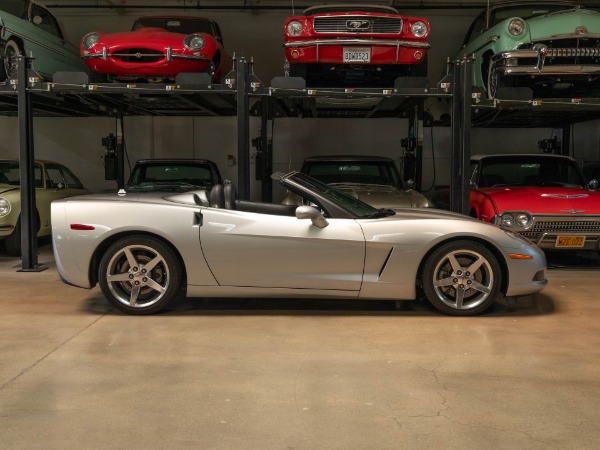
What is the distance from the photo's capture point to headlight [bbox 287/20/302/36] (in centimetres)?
809

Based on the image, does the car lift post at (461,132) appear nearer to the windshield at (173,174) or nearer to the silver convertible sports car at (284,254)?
the silver convertible sports car at (284,254)

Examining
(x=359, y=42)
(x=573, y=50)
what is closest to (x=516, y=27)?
(x=573, y=50)

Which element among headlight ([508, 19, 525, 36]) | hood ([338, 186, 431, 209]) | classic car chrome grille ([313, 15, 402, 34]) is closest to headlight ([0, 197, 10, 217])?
hood ([338, 186, 431, 209])

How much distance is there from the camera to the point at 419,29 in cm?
811

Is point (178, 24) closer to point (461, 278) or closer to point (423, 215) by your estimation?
point (423, 215)

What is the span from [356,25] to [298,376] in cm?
537

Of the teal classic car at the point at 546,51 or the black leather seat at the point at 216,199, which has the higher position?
the teal classic car at the point at 546,51

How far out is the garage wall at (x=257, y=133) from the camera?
1350 centimetres

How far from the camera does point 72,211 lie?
5.37 m

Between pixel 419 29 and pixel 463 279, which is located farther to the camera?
pixel 419 29

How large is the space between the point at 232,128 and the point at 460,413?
11.4 m

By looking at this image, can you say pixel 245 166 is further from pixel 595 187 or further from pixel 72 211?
pixel 595 187

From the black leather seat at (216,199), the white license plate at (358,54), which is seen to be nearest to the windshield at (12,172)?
the white license plate at (358,54)

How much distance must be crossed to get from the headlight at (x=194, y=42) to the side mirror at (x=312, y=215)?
154 inches
